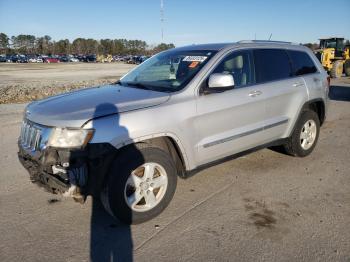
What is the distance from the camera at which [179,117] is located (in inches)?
144

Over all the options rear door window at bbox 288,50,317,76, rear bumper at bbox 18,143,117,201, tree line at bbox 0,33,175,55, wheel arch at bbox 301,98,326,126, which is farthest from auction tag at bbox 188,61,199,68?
tree line at bbox 0,33,175,55

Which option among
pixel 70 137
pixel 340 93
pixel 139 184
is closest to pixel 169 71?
pixel 139 184

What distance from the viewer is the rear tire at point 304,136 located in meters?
5.30

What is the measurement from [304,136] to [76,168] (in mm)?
3834

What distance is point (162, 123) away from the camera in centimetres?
351

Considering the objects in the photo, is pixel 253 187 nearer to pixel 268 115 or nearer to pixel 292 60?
pixel 268 115

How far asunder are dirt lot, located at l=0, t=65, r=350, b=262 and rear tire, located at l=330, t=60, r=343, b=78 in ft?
58.3

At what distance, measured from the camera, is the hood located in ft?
10.5

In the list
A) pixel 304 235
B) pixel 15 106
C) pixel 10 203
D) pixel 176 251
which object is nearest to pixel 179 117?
pixel 176 251

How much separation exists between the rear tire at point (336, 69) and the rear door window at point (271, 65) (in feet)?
58.5

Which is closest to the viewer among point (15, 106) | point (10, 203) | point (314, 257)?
point (314, 257)

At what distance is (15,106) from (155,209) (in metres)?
8.89

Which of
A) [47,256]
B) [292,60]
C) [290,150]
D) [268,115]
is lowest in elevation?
[47,256]

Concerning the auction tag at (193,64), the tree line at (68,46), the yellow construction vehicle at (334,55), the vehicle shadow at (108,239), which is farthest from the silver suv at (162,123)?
the tree line at (68,46)
